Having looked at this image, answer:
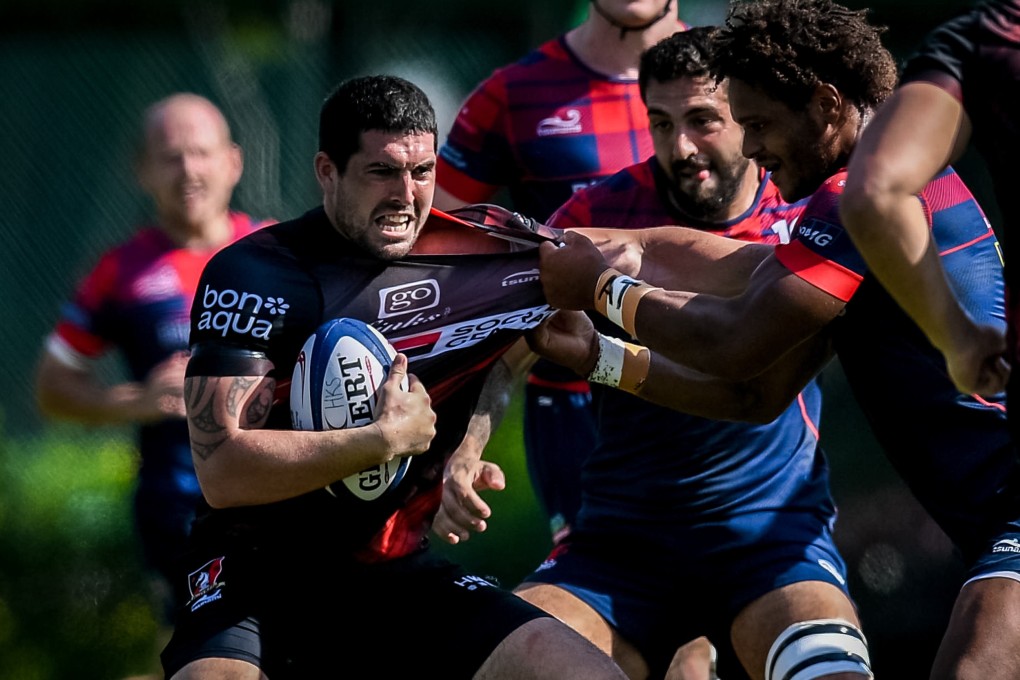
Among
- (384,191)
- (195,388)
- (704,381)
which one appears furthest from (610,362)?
(195,388)

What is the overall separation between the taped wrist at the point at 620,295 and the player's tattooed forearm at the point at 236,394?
987 mm

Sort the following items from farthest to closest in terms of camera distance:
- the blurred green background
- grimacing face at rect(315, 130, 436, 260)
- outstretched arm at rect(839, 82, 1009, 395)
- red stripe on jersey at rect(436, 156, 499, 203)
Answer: the blurred green background < red stripe on jersey at rect(436, 156, 499, 203) < grimacing face at rect(315, 130, 436, 260) < outstretched arm at rect(839, 82, 1009, 395)

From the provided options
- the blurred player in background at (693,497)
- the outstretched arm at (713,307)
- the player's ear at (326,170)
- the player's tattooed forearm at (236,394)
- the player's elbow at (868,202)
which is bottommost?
the blurred player in background at (693,497)

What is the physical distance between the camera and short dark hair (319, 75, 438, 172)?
419 cm

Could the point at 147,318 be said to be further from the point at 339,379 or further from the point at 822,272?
the point at 822,272

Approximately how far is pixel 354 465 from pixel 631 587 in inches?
45.7

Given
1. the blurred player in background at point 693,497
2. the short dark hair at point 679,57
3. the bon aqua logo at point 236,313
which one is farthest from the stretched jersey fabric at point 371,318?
the short dark hair at point 679,57

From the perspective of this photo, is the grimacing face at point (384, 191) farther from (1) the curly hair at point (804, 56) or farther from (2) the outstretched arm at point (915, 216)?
(2) the outstretched arm at point (915, 216)

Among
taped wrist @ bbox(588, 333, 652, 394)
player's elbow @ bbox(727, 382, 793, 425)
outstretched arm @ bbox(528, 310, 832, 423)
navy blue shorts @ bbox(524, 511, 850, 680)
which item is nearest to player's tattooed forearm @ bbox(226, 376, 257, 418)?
outstretched arm @ bbox(528, 310, 832, 423)

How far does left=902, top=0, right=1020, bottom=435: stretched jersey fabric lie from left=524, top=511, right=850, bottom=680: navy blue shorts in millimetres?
1556

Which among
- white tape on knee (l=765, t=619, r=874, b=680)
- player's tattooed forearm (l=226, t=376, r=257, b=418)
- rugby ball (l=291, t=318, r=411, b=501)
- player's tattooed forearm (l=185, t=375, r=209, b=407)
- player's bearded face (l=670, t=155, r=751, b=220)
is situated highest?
player's tattooed forearm (l=185, t=375, r=209, b=407)

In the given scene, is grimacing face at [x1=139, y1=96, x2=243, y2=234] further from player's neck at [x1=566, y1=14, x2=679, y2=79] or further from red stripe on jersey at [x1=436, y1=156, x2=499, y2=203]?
player's neck at [x1=566, y1=14, x2=679, y2=79]

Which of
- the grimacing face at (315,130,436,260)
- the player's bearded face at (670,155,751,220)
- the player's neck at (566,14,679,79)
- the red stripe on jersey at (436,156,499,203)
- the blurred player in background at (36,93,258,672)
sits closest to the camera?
the grimacing face at (315,130,436,260)

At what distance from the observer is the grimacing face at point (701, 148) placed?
502 cm
